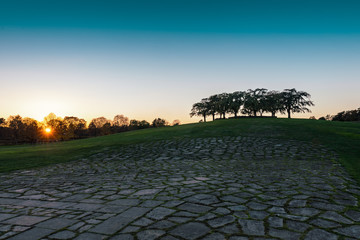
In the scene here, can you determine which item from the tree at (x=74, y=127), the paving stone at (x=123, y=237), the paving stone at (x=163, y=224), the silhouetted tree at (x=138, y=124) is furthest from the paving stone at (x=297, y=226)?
the silhouetted tree at (x=138, y=124)

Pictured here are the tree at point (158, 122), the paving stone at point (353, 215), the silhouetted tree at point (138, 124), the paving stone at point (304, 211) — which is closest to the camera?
the paving stone at point (353, 215)

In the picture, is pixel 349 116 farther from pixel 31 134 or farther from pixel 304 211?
pixel 31 134

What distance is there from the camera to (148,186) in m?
5.39

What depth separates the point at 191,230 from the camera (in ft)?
9.14

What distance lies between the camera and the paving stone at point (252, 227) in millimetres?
2693

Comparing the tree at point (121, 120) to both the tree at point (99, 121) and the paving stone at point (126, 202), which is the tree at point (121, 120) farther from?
the paving stone at point (126, 202)

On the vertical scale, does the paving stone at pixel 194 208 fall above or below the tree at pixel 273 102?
below

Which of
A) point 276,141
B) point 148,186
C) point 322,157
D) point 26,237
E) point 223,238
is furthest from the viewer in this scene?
point 276,141

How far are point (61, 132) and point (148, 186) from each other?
213 feet

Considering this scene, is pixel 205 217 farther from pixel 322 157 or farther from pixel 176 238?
pixel 322 157

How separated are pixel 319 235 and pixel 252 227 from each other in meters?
0.79

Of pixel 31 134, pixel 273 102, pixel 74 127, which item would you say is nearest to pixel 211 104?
pixel 273 102

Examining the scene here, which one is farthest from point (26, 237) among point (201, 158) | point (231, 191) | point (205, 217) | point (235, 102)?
point (235, 102)

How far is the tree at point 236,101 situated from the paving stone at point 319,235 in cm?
4406
